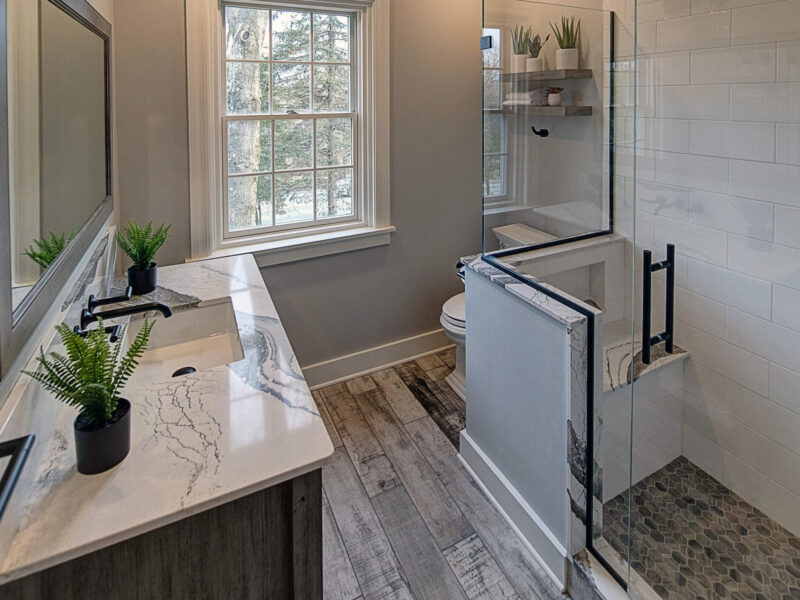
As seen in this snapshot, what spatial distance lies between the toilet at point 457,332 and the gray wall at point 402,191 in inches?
15.9

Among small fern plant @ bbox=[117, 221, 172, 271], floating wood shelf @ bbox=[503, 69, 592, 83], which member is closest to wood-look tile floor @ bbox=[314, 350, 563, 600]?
small fern plant @ bbox=[117, 221, 172, 271]

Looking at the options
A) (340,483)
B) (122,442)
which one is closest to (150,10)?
(122,442)

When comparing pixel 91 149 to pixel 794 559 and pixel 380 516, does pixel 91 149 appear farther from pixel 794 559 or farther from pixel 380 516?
pixel 794 559

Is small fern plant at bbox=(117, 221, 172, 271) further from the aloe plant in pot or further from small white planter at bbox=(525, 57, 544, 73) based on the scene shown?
small white planter at bbox=(525, 57, 544, 73)

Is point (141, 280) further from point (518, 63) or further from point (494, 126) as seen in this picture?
point (518, 63)

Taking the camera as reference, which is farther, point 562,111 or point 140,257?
point 562,111

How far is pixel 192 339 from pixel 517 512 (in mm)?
1336

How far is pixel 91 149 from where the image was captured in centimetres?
151

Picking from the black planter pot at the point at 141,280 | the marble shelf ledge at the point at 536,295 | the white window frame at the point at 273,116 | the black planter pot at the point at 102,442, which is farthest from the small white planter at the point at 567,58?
the black planter pot at the point at 102,442

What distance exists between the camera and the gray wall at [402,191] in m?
2.18

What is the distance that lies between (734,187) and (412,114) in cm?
162

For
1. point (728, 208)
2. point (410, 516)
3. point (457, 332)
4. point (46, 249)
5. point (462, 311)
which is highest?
point (728, 208)

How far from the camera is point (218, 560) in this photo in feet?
2.97

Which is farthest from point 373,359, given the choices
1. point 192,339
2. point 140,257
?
point 140,257
